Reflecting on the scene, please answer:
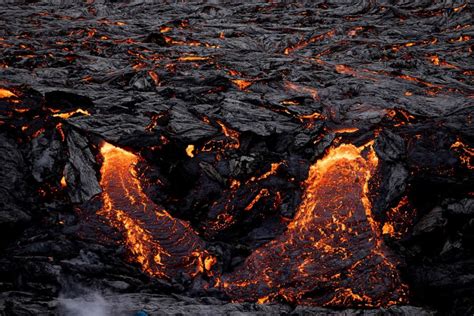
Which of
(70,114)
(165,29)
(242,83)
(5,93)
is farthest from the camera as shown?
(165,29)

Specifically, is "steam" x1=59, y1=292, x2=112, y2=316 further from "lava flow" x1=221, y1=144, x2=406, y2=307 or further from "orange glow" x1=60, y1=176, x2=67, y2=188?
"orange glow" x1=60, y1=176, x2=67, y2=188

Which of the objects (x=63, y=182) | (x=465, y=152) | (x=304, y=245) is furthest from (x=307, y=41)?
(x=63, y=182)

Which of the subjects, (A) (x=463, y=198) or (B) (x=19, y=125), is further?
(B) (x=19, y=125)

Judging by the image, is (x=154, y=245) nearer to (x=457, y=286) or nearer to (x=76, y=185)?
(x=76, y=185)

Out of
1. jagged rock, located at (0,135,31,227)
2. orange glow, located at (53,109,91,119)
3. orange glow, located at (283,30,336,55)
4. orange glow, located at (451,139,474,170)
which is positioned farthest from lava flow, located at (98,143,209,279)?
orange glow, located at (283,30,336,55)

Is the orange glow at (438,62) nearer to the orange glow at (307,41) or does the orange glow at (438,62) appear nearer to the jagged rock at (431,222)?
the orange glow at (307,41)

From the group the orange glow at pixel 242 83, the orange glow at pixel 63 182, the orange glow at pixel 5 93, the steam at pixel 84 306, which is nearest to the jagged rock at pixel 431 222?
the steam at pixel 84 306

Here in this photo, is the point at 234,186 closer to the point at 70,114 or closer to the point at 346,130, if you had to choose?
the point at 346,130

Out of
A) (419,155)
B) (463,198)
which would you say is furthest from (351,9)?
(463,198)
